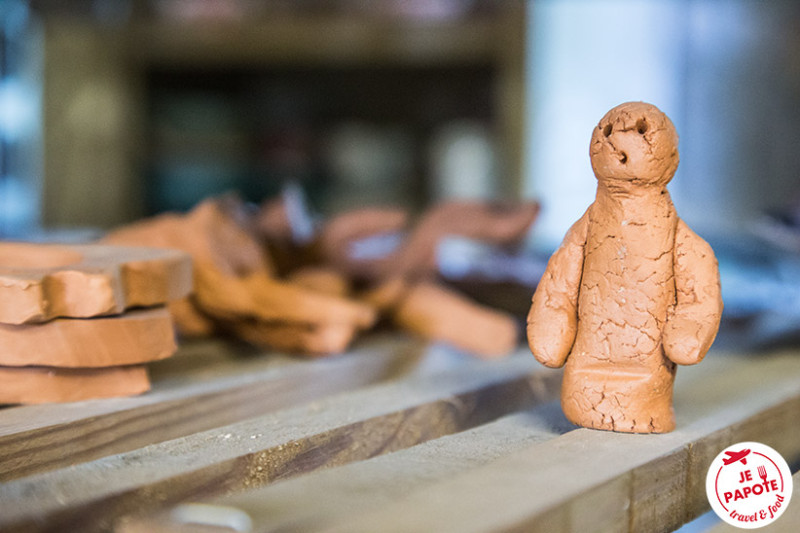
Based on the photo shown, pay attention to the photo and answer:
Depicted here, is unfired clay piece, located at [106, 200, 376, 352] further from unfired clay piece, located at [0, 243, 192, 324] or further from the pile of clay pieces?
unfired clay piece, located at [0, 243, 192, 324]

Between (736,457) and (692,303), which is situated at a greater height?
(692,303)

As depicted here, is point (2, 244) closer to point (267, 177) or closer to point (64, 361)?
point (64, 361)

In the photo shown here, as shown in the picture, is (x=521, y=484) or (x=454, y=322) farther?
(x=454, y=322)

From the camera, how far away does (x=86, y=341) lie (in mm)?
742

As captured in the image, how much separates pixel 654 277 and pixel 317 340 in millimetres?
496

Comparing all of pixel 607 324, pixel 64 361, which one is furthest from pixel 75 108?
pixel 607 324

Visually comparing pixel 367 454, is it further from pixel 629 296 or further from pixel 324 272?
pixel 324 272

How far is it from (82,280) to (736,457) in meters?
0.60

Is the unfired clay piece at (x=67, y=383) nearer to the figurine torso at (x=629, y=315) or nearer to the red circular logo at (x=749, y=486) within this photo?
the figurine torso at (x=629, y=315)

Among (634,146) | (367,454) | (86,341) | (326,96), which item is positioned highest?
(326,96)

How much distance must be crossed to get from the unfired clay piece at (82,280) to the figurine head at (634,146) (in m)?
0.46

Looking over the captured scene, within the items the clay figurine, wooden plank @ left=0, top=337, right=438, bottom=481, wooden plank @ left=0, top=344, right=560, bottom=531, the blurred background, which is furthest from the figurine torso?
the blurred background

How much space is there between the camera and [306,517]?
19.5 inches

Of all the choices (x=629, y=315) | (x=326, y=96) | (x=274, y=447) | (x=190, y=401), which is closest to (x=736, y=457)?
(x=629, y=315)
